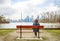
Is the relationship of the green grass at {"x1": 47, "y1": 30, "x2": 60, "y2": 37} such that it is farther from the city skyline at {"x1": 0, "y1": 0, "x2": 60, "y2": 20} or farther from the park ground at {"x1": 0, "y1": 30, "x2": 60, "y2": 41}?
the city skyline at {"x1": 0, "y1": 0, "x2": 60, "y2": 20}

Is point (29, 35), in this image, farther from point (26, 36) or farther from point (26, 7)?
point (26, 7)

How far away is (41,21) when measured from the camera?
320cm

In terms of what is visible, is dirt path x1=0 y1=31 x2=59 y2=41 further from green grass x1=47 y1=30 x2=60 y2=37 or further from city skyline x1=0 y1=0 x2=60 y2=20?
city skyline x1=0 y1=0 x2=60 y2=20

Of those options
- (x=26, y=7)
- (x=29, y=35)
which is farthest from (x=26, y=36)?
(x=26, y=7)

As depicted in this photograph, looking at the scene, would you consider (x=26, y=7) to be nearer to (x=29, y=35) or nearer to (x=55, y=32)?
(x=29, y=35)

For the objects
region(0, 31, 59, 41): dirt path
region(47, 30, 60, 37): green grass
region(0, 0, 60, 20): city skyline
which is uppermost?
region(0, 0, 60, 20): city skyline

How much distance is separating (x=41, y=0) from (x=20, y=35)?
2.66ft

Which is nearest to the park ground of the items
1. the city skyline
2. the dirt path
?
the dirt path

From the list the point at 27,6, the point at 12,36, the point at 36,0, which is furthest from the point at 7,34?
the point at 36,0

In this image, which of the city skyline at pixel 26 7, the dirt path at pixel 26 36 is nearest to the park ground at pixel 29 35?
the dirt path at pixel 26 36

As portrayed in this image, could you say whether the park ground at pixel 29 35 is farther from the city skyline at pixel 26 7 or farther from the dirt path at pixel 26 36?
the city skyline at pixel 26 7

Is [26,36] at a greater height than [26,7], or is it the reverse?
[26,7]

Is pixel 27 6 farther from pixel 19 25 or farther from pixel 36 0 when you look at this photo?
pixel 19 25

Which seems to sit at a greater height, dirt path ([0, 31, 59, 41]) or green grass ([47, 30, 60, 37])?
green grass ([47, 30, 60, 37])
